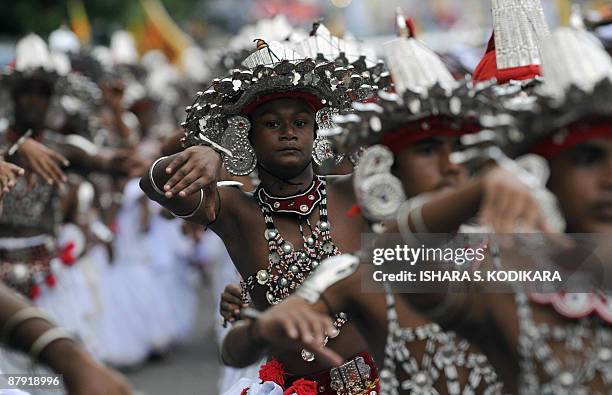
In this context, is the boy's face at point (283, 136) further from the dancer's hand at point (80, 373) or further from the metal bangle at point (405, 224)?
the dancer's hand at point (80, 373)

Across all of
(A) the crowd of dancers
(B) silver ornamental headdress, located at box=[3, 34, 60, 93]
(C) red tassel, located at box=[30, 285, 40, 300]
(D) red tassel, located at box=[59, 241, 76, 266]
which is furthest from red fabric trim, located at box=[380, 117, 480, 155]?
(D) red tassel, located at box=[59, 241, 76, 266]

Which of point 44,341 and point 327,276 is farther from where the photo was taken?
point 327,276

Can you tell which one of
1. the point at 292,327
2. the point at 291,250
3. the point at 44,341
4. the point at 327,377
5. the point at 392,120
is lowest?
the point at 327,377

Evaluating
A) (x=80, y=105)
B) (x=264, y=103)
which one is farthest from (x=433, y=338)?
(x=80, y=105)

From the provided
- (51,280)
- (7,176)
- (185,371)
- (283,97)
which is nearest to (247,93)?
(283,97)

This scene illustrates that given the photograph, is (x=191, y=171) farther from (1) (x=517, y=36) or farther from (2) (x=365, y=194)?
(1) (x=517, y=36)

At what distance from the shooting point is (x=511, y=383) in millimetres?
2834

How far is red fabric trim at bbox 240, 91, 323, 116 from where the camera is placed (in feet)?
13.5

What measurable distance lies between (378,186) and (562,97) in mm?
607

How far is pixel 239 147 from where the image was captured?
13.7 ft

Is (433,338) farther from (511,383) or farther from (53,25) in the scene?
(53,25)

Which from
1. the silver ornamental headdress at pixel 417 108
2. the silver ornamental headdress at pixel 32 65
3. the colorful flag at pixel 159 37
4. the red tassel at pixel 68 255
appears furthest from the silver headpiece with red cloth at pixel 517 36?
the colorful flag at pixel 159 37

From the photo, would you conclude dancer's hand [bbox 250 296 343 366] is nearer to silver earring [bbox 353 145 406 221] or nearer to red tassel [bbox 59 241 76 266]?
silver earring [bbox 353 145 406 221]

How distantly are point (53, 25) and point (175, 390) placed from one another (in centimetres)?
1719
